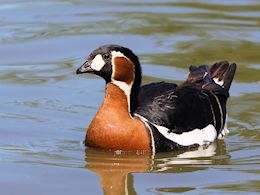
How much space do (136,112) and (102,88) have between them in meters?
2.52

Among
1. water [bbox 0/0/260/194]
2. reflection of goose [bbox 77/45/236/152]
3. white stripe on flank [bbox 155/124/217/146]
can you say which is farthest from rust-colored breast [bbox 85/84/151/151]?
white stripe on flank [bbox 155/124/217/146]

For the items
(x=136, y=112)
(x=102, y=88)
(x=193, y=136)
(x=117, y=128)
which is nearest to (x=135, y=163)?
(x=117, y=128)

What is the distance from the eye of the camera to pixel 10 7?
18.7 m

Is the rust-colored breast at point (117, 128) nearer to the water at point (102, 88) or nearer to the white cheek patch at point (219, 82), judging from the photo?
the water at point (102, 88)

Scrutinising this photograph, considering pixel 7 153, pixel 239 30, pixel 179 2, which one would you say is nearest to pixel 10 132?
pixel 7 153

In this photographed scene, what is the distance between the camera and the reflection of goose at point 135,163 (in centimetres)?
1107

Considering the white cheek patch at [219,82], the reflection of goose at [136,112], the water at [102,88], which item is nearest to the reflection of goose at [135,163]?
the water at [102,88]

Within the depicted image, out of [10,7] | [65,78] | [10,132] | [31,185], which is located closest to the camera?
[31,185]

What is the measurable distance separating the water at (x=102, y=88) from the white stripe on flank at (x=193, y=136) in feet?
0.41

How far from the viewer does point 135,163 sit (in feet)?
38.2

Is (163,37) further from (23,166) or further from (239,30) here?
(23,166)

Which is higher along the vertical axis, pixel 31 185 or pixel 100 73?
pixel 100 73

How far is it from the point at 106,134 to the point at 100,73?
63 cm

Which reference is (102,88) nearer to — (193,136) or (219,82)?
(219,82)
